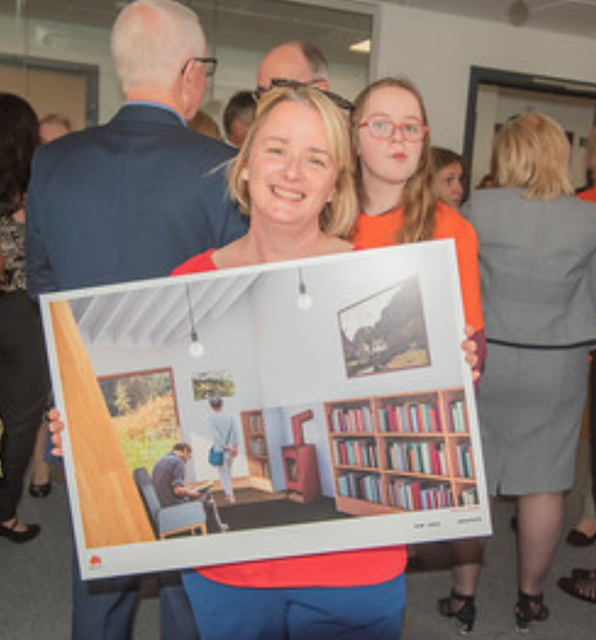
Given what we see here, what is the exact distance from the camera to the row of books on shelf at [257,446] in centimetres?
123

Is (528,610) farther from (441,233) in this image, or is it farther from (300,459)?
(300,459)

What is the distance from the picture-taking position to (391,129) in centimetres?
181

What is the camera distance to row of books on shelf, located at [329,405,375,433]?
1.22 metres

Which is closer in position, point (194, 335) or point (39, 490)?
point (194, 335)

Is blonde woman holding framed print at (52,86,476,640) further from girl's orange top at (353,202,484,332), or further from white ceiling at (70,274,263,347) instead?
girl's orange top at (353,202,484,332)

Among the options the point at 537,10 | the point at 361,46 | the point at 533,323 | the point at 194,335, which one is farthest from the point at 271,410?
the point at 537,10

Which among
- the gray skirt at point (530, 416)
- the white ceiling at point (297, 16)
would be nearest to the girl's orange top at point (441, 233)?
the gray skirt at point (530, 416)

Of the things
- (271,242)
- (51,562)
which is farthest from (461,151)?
(271,242)

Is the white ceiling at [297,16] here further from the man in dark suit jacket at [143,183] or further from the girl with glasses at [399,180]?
the girl with glasses at [399,180]

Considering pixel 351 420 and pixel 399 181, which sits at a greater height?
pixel 399 181

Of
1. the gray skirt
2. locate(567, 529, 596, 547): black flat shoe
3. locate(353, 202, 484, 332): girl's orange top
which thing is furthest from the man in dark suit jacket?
locate(567, 529, 596, 547): black flat shoe

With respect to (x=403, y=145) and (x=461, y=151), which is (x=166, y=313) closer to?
(x=403, y=145)

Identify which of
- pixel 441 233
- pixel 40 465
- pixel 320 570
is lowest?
pixel 40 465

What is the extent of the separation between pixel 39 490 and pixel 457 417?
305cm
